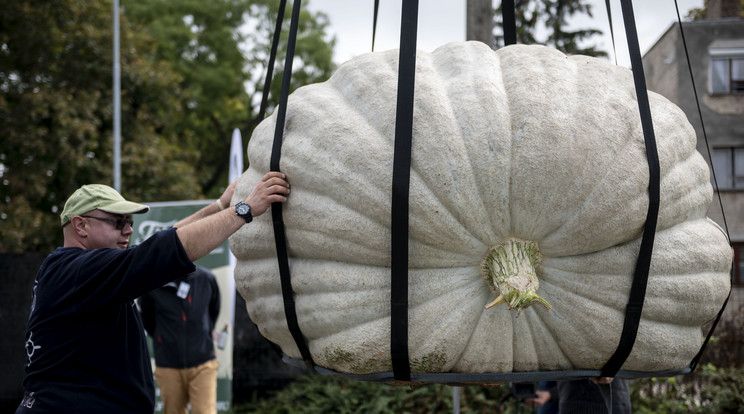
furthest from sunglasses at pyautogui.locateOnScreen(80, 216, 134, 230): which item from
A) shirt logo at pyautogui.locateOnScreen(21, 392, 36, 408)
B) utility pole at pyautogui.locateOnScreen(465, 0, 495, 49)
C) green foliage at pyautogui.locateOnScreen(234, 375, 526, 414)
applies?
green foliage at pyautogui.locateOnScreen(234, 375, 526, 414)

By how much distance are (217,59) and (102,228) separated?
2043 cm

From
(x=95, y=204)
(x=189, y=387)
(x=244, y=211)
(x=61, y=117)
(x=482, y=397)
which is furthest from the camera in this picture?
(x=61, y=117)

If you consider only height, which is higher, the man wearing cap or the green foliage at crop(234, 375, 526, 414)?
the man wearing cap

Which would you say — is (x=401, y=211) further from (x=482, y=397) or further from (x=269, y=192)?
(x=482, y=397)

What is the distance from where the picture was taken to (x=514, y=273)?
1950 mm

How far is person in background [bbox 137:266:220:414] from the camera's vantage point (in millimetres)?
6027

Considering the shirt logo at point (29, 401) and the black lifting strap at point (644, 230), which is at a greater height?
the black lifting strap at point (644, 230)

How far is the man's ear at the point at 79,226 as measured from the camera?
2.93 meters

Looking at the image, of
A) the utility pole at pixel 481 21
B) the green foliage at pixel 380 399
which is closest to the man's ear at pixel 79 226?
the utility pole at pixel 481 21

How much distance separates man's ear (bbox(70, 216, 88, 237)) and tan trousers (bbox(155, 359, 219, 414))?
3.40 meters

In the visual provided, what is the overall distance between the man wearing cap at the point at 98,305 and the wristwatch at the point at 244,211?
170 millimetres

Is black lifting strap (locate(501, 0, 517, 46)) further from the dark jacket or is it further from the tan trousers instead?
the tan trousers

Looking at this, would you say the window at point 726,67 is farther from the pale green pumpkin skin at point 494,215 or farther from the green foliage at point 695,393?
the pale green pumpkin skin at point 494,215

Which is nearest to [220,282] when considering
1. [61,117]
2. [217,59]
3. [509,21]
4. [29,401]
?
[29,401]
